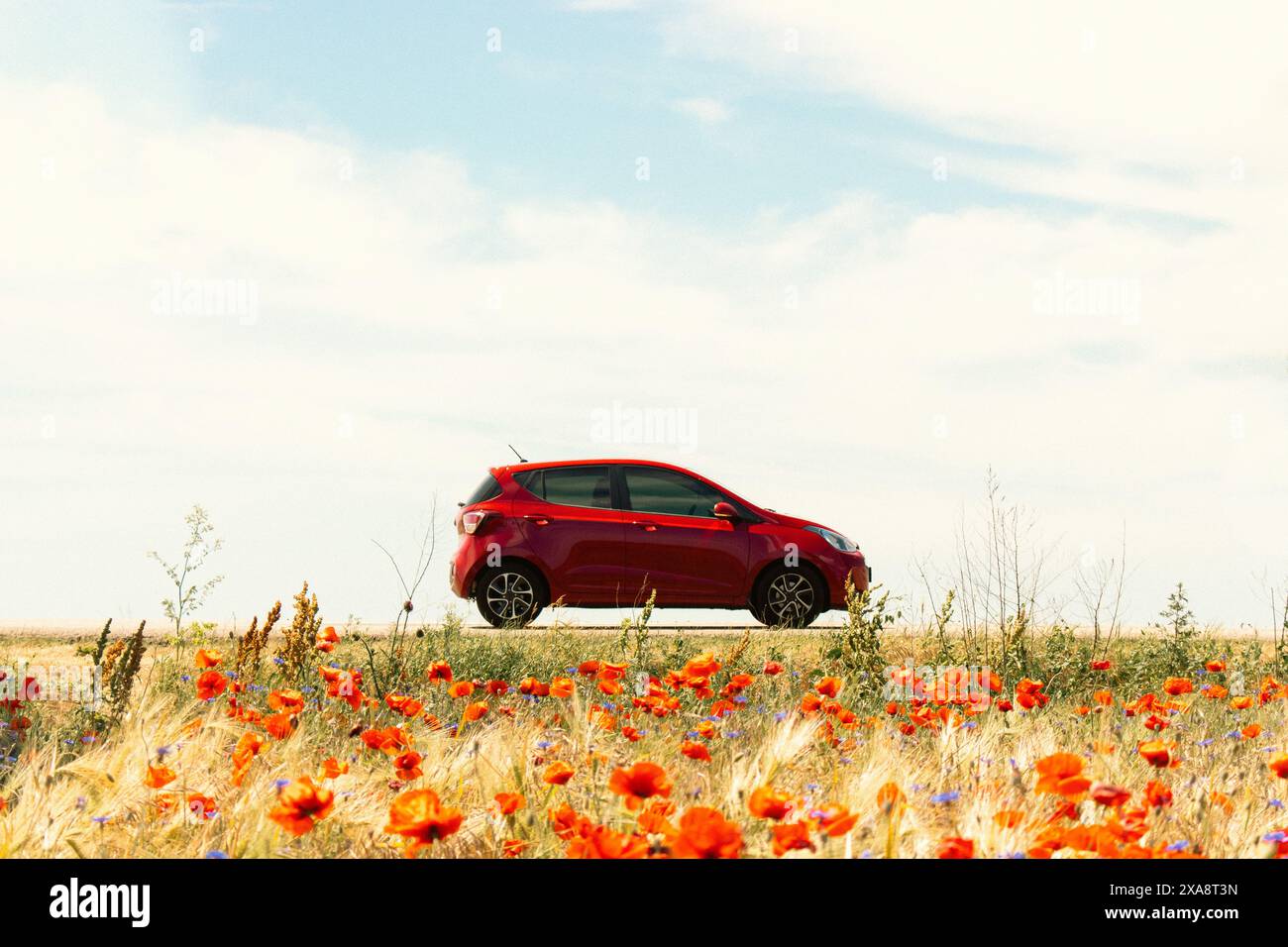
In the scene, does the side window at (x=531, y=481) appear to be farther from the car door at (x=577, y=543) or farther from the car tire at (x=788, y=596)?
the car tire at (x=788, y=596)

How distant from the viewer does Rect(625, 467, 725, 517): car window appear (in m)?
11.8

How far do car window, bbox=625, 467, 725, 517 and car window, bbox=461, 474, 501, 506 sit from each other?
4.48ft

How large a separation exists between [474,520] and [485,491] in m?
0.41

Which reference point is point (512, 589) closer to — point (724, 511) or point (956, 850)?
point (724, 511)

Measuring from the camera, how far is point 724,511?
11766mm

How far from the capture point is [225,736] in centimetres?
457

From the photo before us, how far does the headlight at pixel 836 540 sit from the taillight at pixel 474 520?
3.43 m

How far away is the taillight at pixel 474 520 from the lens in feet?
38.1

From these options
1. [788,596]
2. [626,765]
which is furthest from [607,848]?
[788,596]

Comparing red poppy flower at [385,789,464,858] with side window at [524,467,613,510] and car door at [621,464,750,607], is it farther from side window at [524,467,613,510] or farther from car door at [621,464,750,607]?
side window at [524,467,613,510]

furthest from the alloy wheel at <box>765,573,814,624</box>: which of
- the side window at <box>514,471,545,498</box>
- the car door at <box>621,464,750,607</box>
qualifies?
the side window at <box>514,471,545,498</box>
